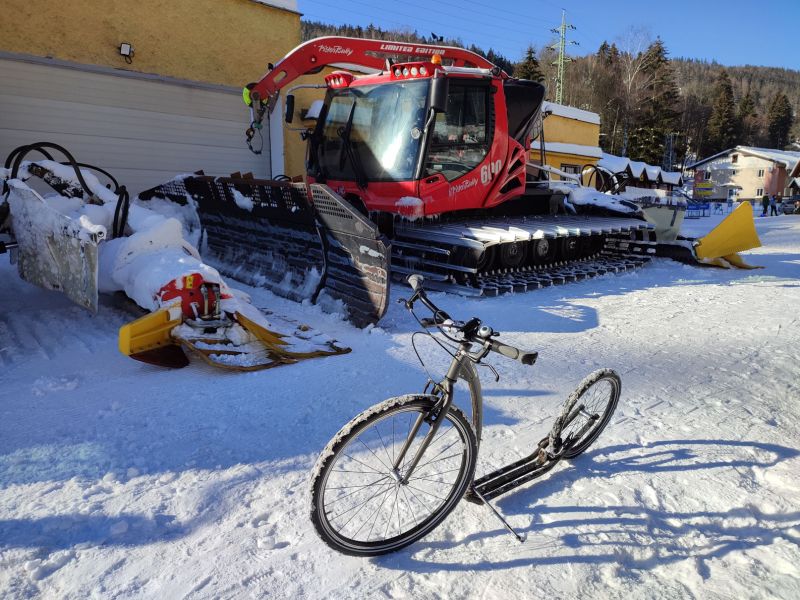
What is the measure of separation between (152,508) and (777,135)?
100 m

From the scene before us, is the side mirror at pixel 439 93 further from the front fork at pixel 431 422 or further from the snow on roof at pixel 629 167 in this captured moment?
the snow on roof at pixel 629 167

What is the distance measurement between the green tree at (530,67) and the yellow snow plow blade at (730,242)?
145 ft

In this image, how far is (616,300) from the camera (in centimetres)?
649

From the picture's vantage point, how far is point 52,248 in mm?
4281

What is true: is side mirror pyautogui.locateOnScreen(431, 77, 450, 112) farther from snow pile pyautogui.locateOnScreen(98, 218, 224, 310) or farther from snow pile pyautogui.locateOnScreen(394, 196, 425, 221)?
snow pile pyautogui.locateOnScreen(98, 218, 224, 310)

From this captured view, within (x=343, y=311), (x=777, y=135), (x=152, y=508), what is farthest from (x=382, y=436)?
(x=777, y=135)

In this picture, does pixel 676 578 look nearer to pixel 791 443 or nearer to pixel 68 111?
pixel 791 443

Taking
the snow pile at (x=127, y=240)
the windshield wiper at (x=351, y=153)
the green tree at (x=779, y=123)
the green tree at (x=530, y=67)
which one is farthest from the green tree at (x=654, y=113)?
the snow pile at (x=127, y=240)

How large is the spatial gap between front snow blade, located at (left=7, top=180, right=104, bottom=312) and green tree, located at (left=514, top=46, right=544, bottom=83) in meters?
50.0

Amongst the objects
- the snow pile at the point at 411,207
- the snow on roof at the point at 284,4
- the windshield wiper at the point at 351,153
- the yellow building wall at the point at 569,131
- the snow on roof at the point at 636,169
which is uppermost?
the snow on roof at the point at 284,4

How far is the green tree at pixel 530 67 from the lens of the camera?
49062mm

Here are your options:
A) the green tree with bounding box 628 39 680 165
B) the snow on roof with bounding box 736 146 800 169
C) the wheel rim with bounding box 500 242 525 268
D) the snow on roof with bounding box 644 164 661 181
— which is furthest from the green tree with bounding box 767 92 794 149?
the wheel rim with bounding box 500 242 525 268

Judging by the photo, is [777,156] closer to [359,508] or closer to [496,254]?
[496,254]

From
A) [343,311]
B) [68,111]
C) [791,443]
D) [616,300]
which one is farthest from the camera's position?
[68,111]
